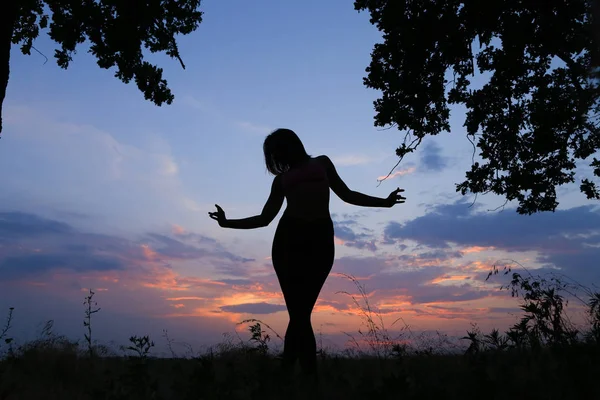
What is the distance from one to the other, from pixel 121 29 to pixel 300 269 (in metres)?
7.54

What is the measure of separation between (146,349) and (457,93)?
8647 mm

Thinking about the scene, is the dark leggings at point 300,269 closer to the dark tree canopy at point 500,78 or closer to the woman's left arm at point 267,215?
the woman's left arm at point 267,215

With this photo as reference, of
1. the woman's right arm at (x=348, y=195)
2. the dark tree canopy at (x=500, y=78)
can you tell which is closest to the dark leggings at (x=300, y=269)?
the woman's right arm at (x=348, y=195)

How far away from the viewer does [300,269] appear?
18.3ft

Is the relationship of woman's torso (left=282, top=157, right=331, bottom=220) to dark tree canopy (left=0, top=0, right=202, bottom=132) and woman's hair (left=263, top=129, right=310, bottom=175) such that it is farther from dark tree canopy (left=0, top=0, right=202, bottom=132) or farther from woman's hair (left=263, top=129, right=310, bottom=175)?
dark tree canopy (left=0, top=0, right=202, bottom=132)

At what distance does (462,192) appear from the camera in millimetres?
12875

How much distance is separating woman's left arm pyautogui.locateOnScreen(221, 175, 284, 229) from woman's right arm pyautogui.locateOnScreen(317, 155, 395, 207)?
617mm

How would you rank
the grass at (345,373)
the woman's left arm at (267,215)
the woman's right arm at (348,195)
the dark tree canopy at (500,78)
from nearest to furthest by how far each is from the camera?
1. the grass at (345,373)
2. the woman's left arm at (267,215)
3. the woman's right arm at (348,195)
4. the dark tree canopy at (500,78)

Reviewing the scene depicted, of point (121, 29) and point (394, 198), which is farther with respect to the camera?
point (121, 29)

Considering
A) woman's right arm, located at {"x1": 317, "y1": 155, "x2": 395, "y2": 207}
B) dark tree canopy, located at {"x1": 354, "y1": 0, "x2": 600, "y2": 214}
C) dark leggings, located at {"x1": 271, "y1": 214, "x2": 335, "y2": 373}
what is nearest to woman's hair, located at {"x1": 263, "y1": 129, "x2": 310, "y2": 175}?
woman's right arm, located at {"x1": 317, "y1": 155, "x2": 395, "y2": 207}

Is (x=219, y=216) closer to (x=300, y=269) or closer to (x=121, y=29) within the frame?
(x=300, y=269)

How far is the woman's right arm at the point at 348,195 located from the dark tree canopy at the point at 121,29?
5692mm

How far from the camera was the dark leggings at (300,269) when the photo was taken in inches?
219

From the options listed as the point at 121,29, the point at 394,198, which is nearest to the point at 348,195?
the point at 394,198
